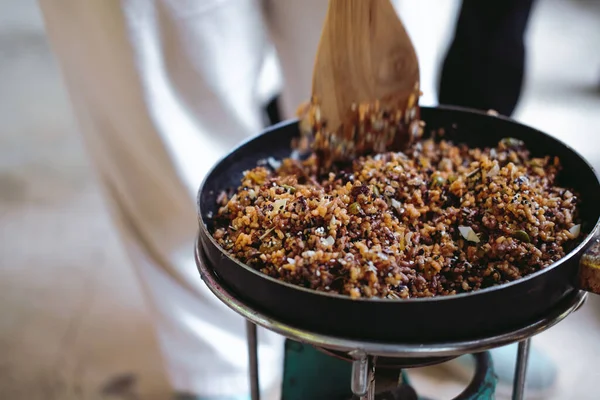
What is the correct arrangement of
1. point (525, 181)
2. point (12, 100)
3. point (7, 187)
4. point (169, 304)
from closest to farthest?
point (525, 181) < point (169, 304) < point (7, 187) < point (12, 100)

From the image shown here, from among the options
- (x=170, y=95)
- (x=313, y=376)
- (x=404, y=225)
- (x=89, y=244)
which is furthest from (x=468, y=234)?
(x=89, y=244)

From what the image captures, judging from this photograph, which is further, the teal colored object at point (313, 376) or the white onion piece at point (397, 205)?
the teal colored object at point (313, 376)

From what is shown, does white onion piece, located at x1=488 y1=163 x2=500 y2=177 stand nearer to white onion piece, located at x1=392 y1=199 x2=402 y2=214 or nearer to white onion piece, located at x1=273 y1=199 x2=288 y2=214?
white onion piece, located at x1=392 y1=199 x2=402 y2=214

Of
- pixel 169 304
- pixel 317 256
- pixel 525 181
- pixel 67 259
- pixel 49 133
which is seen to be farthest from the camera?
pixel 49 133

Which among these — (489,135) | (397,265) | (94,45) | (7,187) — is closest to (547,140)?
(489,135)

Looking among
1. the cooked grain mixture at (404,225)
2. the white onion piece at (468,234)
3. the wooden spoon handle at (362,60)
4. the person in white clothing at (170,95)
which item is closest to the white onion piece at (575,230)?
the cooked grain mixture at (404,225)

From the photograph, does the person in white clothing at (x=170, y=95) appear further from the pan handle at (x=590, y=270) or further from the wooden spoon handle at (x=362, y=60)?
the pan handle at (x=590, y=270)

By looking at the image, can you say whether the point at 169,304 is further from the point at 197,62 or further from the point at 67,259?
the point at 67,259
